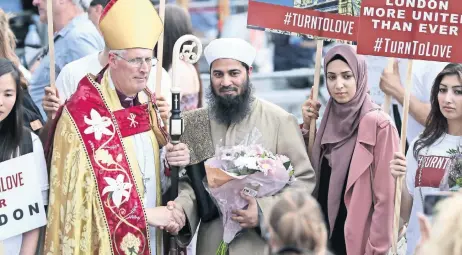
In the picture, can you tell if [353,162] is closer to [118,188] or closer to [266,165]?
[266,165]

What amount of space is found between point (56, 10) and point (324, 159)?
134 inches

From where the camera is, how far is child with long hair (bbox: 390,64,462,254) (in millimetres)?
7645

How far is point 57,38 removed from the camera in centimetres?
1017

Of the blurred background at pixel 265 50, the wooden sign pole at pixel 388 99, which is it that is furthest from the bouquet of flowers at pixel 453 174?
the blurred background at pixel 265 50

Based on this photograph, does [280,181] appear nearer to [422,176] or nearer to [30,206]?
[422,176]

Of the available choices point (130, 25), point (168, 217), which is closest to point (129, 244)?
point (168, 217)


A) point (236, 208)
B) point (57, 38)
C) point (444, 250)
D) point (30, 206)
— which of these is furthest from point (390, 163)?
point (57, 38)

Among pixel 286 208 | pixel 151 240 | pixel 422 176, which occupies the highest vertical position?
pixel 286 208

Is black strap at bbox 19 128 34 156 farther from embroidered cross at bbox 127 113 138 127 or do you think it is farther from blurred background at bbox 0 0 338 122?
blurred background at bbox 0 0 338 122

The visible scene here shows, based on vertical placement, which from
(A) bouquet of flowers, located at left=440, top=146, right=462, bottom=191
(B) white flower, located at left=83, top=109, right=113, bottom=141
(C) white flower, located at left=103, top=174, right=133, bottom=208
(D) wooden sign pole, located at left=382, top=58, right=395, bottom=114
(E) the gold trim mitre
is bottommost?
(C) white flower, located at left=103, top=174, right=133, bottom=208

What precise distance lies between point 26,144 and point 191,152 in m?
1.09

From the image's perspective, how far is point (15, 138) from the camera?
24.0 ft

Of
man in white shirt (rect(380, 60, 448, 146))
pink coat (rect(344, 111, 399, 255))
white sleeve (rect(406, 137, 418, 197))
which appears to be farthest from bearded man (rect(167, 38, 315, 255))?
man in white shirt (rect(380, 60, 448, 146))

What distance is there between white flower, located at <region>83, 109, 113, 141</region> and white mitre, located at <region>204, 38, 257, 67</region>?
90 cm
